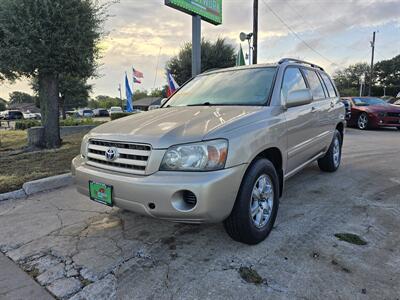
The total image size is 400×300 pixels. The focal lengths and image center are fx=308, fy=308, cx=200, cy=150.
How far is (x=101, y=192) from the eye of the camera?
9.09 feet

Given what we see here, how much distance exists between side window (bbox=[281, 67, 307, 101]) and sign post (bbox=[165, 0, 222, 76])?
608cm

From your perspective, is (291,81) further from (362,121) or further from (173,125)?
(362,121)

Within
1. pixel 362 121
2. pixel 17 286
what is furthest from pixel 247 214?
pixel 362 121

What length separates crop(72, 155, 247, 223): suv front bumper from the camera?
2330mm

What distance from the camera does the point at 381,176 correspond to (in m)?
5.27

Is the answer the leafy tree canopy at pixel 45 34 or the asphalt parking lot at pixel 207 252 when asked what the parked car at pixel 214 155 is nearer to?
the asphalt parking lot at pixel 207 252

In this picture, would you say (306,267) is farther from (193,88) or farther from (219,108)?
(193,88)

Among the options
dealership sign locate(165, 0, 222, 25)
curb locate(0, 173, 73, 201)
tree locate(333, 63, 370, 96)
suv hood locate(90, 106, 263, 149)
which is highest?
tree locate(333, 63, 370, 96)

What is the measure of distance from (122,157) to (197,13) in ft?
27.9

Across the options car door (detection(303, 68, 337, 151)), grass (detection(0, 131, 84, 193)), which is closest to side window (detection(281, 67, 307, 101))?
car door (detection(303, 68, 337, 151))

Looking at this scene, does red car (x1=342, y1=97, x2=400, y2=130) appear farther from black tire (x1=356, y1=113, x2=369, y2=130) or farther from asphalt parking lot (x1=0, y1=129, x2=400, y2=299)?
asphalt parking lot (x1=0, y1=129, x2=400, y2=299)

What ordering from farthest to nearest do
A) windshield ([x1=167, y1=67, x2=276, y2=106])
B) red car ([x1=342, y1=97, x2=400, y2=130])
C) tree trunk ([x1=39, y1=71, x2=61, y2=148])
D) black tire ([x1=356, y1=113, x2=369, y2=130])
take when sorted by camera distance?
black tire ([x1=356, y1=113, x2=369, y2=130]) → red car ([x1=342, y1=97, x2=400, y2=130]) → tree trunk ([x1=39, y1=71, x2=61, y2=148]) → windshield ([x1=167, y1=67, x2=276, y2=106])

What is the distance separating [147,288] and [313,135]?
3015mm

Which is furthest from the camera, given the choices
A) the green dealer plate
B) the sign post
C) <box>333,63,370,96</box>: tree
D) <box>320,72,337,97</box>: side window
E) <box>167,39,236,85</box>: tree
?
<box>333,63,370,96</box>: tree
